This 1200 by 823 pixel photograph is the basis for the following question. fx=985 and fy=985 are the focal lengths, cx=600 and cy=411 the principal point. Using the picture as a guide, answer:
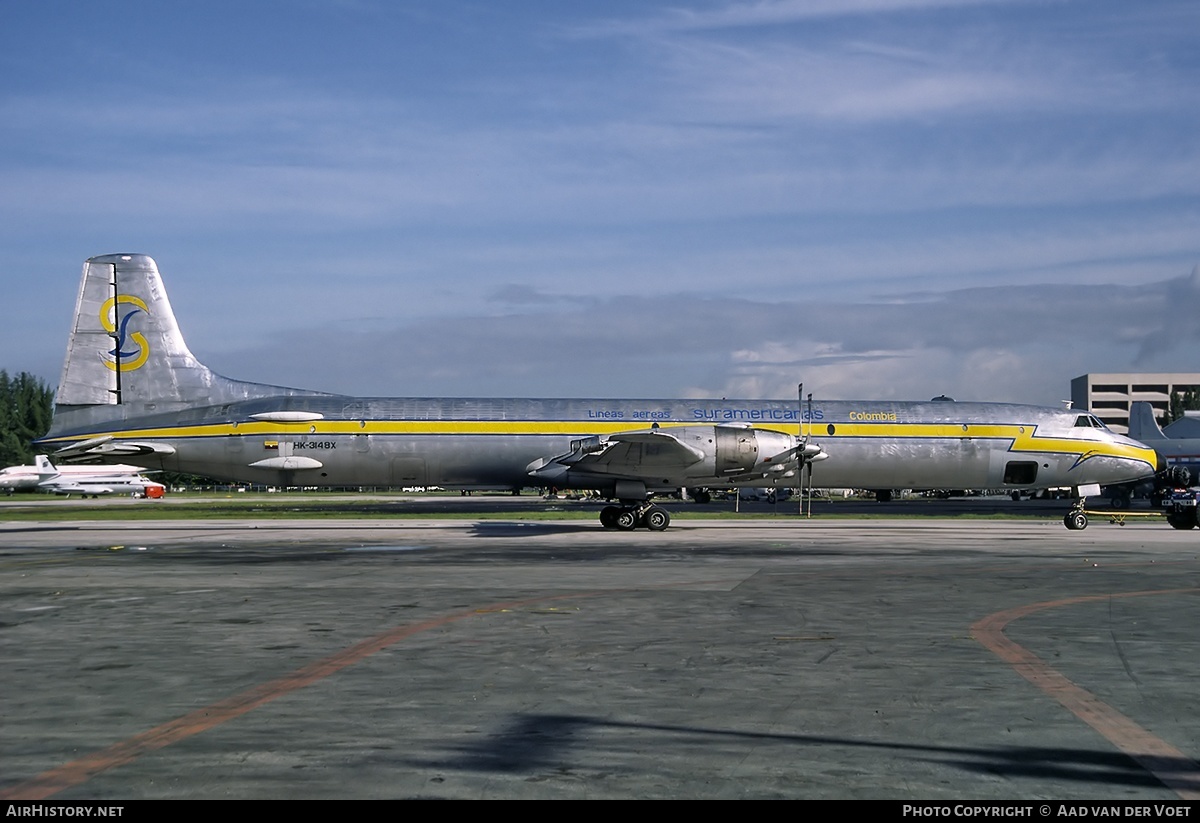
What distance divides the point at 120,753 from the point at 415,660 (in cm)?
406

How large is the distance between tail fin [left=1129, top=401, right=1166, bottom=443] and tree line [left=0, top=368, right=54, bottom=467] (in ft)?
349

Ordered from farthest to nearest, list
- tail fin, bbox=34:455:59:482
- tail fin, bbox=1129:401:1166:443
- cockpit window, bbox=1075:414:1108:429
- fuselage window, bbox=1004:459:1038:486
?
tail fin, bbox=34:455:59:482, tail fin, bbox=1129:401:1166:443, cockpit window, bbox=1075:414:1108:429, fuselage window, bbox=1004:459:1038:486

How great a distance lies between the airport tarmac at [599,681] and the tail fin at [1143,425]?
67.4 metres

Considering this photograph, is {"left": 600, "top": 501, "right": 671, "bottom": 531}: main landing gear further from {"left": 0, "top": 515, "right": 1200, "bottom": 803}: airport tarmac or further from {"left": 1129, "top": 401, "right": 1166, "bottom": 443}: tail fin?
{"left": 1129, "top": 401, "right": 1166, "bottom": 443}: tail fin

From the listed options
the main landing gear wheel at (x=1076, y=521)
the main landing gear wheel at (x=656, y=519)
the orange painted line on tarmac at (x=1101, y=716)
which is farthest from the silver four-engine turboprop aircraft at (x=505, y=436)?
the orange painted line on tarmac at (x=1101, y=716)

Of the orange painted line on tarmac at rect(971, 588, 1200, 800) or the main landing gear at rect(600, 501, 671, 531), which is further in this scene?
the main landing gear at rect(600, 501, 671, 531)

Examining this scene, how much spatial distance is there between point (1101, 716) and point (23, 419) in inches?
5193

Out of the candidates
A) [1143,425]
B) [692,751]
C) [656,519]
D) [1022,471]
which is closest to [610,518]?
[656,519]

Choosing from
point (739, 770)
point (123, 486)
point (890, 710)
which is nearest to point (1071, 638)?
point (890, 710)

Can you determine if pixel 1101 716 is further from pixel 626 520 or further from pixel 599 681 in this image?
pixel 626 520

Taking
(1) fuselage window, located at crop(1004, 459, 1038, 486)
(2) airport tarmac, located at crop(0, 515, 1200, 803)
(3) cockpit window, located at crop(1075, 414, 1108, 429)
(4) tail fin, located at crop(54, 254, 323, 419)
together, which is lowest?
(2) airport tarmac, located at crop(0, 515, 1200, 803)

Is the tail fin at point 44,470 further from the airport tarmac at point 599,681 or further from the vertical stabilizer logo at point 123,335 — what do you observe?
the airport tarmac at point 599,681

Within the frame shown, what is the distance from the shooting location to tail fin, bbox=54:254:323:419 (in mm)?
34188

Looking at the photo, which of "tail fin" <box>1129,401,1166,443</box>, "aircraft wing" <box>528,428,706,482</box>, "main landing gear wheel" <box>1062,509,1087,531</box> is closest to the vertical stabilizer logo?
"aircraft wing" <box>528,428,706,482</box>
